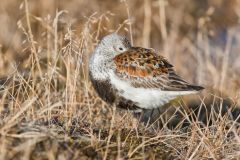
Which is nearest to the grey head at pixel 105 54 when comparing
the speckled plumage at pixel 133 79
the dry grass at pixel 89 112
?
the speckled plumage at pixel 133 79

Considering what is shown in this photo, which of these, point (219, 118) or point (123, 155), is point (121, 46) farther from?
point (123, 155)

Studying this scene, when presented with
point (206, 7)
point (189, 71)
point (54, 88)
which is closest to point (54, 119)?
point (54, 88)

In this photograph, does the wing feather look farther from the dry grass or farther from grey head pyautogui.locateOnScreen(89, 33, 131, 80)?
the dry grass

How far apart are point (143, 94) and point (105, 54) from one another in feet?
1.80

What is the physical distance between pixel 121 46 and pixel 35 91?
39.0 inches

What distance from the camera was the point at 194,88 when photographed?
6.83 metres

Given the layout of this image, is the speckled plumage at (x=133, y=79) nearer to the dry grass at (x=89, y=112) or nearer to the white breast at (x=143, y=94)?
the white breast at (x=143, y=94)

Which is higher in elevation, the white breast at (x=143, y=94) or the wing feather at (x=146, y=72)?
the wing feather at (x=146, y=72)

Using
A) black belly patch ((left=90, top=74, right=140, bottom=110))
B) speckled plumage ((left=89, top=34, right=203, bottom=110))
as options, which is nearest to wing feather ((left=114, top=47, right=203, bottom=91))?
speckled plumage ((left=89, top=34, right=203, bottom=110))

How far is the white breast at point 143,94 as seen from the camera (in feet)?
21.9

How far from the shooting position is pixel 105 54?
6.87m

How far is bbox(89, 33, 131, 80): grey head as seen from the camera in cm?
672

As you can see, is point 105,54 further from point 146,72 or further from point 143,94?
point 143,94

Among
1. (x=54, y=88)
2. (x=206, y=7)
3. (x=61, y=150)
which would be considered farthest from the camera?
(x=206, y=7)
